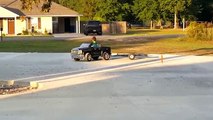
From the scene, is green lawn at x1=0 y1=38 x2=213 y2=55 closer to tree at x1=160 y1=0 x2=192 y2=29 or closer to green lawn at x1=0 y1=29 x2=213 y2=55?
green lawn at x1=0 y1=29 x2=213 y2=55

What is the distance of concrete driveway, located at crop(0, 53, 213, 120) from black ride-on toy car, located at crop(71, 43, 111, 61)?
426cm

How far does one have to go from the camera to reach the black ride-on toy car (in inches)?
1120

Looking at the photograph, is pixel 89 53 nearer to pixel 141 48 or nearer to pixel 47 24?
pixel 141 48

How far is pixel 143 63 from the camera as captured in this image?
26.7m

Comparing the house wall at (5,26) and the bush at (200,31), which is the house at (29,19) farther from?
the bush at (200,31)

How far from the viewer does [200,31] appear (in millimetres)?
52781

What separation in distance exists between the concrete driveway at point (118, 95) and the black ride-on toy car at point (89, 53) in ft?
14.0

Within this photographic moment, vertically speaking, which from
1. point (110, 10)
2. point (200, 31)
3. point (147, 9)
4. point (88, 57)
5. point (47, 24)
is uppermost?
point (147, 9)

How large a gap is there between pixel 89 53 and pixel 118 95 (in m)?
13.7

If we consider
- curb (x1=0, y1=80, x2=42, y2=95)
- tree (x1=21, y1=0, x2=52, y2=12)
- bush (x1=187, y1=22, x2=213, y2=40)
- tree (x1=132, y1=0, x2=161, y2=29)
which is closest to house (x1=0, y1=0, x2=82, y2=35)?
bush (x1=187, y1=22, x2=213, y2=40)

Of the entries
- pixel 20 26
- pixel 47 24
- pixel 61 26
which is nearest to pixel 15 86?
pixel 47 24

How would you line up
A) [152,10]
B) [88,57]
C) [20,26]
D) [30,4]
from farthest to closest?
1. [152,10]
2. [20,26]
3. [88,57]
4. [30,4]

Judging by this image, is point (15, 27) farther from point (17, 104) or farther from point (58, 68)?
point (17, 104)

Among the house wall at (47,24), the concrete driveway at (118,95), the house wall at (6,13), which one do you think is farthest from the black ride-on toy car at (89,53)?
the house wall at (47,24)
